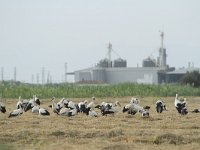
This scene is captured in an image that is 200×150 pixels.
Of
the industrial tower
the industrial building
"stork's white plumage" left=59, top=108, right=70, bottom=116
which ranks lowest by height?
"stork's white plumage" left=59, top=108, right=70, bottom=116

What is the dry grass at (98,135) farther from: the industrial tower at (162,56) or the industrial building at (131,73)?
the industrial tower at (162,56)

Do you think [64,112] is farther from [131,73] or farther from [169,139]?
[131,73]

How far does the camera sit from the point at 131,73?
287ft

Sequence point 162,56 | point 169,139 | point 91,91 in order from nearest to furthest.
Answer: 1. point 169,139
2. point 91,91
3. point 162,56

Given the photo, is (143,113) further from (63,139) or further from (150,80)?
(150,80)

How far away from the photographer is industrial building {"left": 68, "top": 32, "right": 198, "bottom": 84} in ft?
274

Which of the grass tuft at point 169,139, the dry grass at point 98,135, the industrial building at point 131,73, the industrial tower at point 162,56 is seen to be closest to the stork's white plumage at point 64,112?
the dry grass at point 98,135

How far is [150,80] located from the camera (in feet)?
269

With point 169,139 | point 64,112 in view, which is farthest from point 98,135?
point 64,112

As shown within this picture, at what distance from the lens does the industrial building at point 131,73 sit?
274ft

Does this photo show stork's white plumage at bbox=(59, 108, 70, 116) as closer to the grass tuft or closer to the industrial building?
the grass tuft

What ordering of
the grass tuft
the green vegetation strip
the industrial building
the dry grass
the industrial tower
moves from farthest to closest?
1. the industrial tower
2. the industrial building
3. the green vegetation strip
4. the grass tuft
5. the dry grass

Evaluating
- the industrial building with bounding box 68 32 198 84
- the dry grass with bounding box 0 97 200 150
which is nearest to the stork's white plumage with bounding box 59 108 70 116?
the dry grass with bounding box 0 97 200 150

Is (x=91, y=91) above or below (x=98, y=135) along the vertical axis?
above
